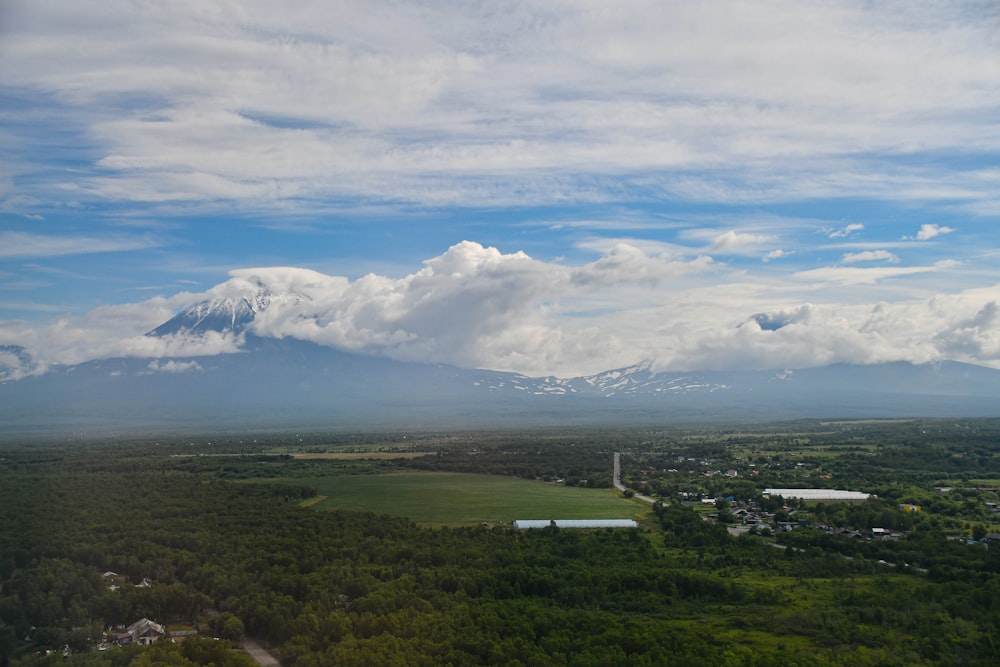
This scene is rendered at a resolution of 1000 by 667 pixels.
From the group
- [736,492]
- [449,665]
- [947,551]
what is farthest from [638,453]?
[449,665]

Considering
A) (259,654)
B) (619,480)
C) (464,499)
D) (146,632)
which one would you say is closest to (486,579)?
(259,654)

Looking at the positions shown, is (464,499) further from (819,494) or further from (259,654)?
(259,654)

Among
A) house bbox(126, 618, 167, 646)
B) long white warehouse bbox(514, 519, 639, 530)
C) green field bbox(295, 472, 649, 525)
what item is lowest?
house bbox(126, 618, 167, 646)

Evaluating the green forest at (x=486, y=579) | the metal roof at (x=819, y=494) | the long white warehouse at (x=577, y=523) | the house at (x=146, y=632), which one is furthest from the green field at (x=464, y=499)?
the house at (x=146, y=632)

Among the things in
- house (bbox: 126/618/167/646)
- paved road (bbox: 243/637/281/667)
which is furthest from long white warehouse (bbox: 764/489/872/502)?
house (bbox: 126/618/167/646)

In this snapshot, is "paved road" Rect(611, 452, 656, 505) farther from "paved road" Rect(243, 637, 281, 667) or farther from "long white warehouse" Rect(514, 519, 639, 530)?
"paved road" Rect(243, 637, 281, 667)

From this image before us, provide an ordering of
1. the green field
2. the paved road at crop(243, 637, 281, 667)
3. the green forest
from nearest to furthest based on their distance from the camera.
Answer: the green forest, the paved road at crop(243, 637, 281, 667), the green field
